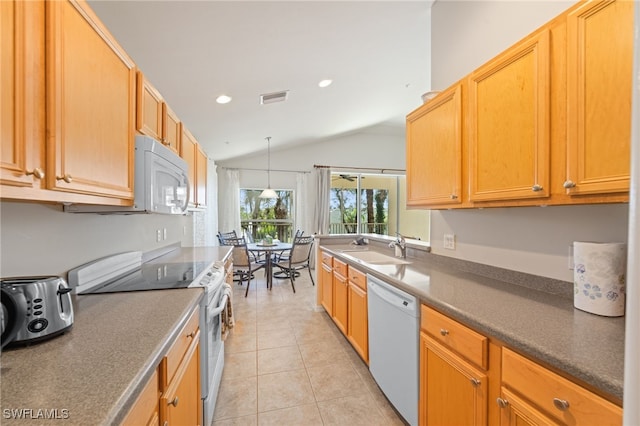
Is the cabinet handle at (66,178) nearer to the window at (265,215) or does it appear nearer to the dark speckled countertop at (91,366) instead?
the dark speckled countertop at (91,366)

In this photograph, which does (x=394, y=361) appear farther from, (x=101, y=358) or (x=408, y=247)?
(x=101, y=358)

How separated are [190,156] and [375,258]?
209 cm

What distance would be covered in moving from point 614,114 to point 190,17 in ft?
6.80

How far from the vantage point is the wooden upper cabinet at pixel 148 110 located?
1439 mm

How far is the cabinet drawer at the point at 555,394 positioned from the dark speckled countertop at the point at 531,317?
1.2 inches

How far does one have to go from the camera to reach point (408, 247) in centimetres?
250

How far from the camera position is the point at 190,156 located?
2.67 meters

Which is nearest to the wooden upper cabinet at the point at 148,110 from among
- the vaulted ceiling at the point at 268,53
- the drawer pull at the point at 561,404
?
the vaulted ceiling at the point at 268,53

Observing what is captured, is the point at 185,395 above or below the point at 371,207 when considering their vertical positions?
below

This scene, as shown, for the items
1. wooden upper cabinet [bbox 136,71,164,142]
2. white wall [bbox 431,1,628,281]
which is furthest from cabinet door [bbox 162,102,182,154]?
white wall [bbox 431,1,628,281]

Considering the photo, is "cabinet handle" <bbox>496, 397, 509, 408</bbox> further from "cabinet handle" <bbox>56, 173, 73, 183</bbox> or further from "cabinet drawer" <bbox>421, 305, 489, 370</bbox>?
"cabinet handle" <bbox>56, 173, 73, 183</bbox>

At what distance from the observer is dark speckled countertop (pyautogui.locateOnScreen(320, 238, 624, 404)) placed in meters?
0.73

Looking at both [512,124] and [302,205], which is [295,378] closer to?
[512,124]

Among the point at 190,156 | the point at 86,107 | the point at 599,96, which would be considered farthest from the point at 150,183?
the point at 599,96
